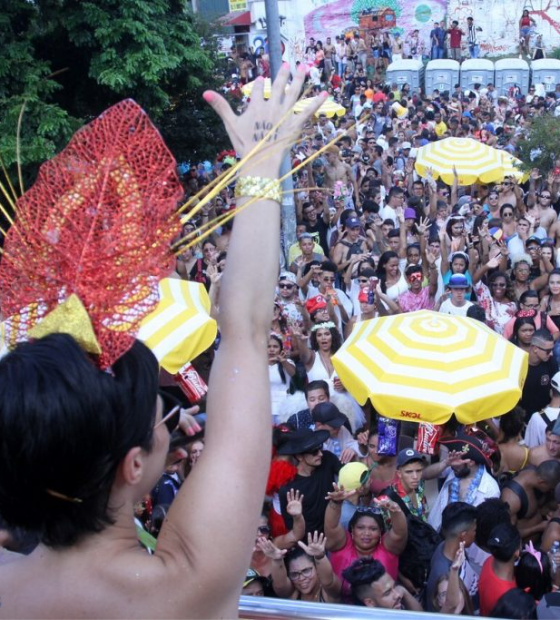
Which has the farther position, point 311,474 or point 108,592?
point 311,474

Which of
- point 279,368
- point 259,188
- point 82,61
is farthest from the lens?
point 82,61

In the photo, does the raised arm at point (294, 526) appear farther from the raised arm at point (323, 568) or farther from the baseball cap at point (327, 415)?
the baseball cap at point (327, 415)

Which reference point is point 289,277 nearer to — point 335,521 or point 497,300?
point 497,300

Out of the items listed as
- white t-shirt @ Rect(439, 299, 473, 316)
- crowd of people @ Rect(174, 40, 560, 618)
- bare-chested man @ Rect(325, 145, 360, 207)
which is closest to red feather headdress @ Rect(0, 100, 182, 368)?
crowd of people @ Rect(174, 40, 560, 618)

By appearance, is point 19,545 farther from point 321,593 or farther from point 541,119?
point 541,119

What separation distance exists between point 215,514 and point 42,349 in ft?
1.05

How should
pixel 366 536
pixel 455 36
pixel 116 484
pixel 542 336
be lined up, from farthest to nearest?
1. pixel 455 36
2. pixel 542 336
3. pixel 366 536
4. pixel 116 484

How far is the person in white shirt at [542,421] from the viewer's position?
488 cm

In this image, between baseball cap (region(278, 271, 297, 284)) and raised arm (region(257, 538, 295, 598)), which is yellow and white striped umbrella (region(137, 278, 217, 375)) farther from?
baseball cap (region(278, 271, 297, 284))

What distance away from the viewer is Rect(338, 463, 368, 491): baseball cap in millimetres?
4043

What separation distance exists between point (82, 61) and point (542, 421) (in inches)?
319

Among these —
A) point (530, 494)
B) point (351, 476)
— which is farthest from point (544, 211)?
point (351, 476)

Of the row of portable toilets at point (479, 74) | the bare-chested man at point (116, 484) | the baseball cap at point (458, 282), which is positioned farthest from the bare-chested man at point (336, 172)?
the row of portable toilets at point (479, 74)

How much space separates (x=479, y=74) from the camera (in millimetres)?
22188
